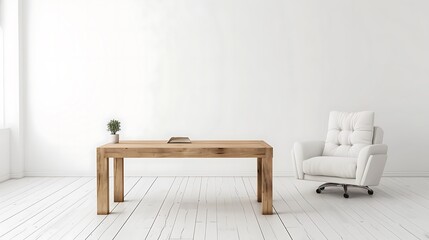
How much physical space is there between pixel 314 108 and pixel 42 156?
12.2 feet

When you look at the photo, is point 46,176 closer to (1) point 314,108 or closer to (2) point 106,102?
(2) point 106,102

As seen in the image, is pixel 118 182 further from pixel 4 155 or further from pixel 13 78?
pixel 13 78

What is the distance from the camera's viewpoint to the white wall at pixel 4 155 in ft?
19.2

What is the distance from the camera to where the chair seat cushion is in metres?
4.67

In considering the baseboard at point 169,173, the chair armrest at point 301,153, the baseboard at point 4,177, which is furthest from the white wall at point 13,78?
the chair armrest at point 301,153

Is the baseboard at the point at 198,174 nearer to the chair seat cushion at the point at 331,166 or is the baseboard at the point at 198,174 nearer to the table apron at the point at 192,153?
the chair seat cushion at the point at 331,166

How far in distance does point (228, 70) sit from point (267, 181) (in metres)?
2.49

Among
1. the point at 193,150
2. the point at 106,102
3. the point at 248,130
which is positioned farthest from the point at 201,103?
the point at 193,150

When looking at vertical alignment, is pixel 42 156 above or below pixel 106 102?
below

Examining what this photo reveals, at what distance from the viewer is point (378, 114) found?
6.17 metres

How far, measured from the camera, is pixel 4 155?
5.93 metres

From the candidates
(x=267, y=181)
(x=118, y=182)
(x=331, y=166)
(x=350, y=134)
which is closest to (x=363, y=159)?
(x=331, y=166)

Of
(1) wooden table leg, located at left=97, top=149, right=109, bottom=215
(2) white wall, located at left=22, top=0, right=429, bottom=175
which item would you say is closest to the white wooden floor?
(1) wooden table leg, located at left=97, top=149, right=109, bottom=215

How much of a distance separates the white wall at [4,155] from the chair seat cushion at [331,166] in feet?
12.4
